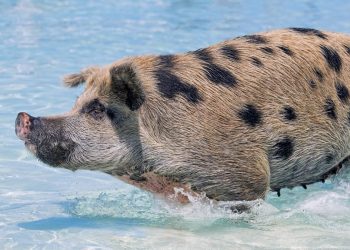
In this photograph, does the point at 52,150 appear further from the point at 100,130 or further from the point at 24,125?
the point at 100,130

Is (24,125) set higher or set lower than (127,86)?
lower

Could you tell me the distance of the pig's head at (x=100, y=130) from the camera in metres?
6.28

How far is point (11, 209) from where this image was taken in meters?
7.10

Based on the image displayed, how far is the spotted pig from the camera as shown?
6.33m

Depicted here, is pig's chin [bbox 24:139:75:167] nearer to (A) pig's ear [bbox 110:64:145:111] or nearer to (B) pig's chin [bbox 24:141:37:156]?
(B) pig's chin [bbox 24:141:37:156]

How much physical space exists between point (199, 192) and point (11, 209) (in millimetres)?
1638

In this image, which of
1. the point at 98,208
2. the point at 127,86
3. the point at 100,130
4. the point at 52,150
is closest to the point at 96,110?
the point at 100,130

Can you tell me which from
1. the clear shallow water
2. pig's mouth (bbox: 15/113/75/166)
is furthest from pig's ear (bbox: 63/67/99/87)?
the clear shallow water

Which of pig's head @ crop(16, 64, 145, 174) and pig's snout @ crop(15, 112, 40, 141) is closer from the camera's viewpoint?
pig's snout @ crop(15, 112, 40, 141)

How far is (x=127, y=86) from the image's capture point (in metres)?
6.36

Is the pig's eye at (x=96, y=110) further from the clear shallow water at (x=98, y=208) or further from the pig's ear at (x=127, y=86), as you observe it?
the clear shallow water at (x=98, y=208)

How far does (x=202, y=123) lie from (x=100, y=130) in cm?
74

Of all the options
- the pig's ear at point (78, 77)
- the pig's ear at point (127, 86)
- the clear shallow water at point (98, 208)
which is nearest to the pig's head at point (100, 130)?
the pig's ear at point (127, 86)

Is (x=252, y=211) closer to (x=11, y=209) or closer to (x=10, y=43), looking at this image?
(x=11, y=209)
